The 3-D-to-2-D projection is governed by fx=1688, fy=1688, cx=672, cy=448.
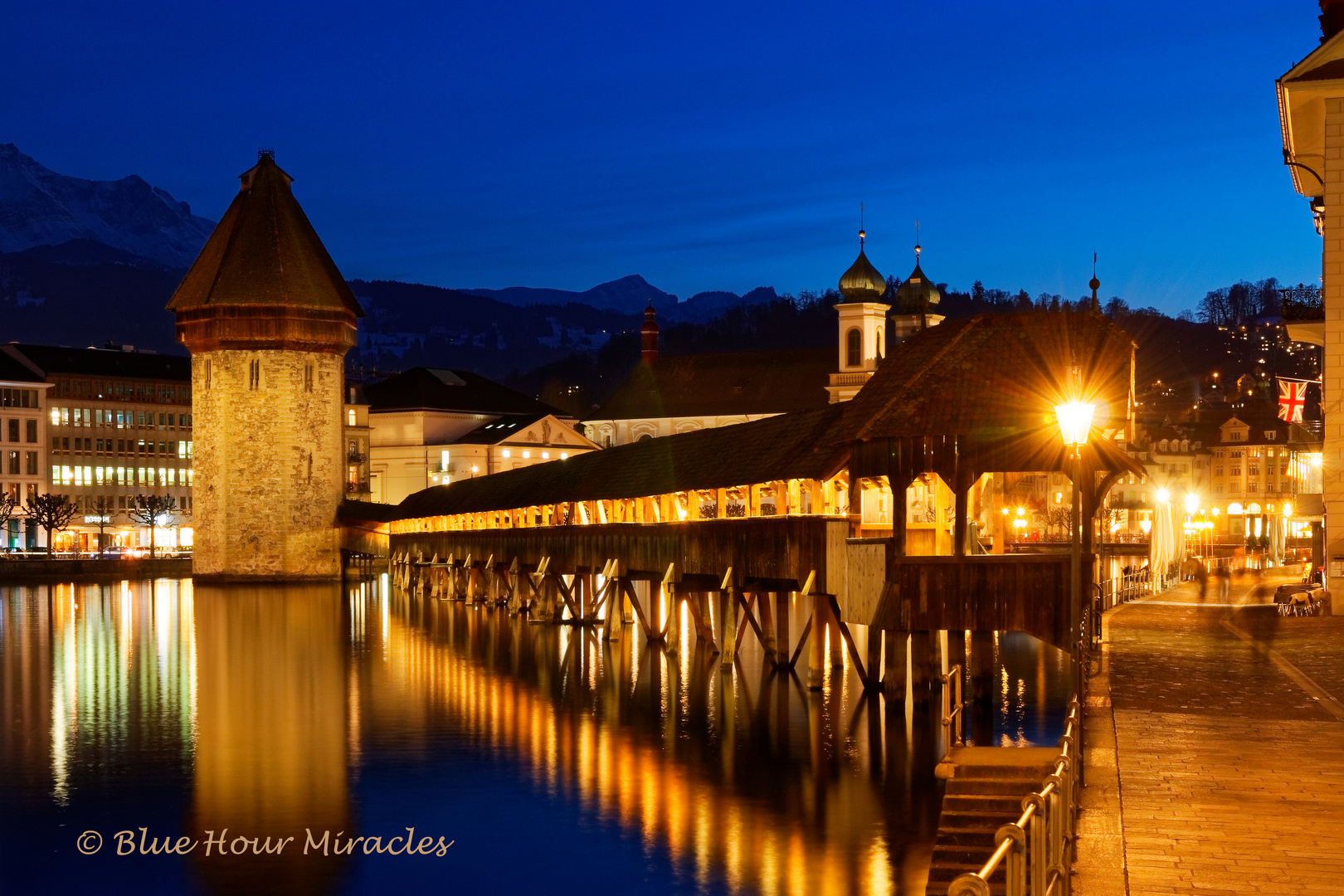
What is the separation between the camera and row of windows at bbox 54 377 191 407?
3605 inches

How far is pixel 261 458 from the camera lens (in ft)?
213

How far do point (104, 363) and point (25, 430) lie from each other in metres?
7.09

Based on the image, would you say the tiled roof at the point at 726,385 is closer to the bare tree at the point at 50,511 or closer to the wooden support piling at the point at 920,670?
the bare tree at the point at 50,511

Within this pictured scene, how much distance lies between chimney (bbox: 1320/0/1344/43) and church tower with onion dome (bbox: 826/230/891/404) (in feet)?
200

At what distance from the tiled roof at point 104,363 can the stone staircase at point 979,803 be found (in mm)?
85557

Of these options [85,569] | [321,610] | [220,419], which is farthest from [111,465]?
[321,610]

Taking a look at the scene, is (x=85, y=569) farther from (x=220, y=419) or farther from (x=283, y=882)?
(x=283, y=882)

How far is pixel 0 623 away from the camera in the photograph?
46812 mm

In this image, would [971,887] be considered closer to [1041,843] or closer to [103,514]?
[1041,843]

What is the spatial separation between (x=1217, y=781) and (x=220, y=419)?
189 ft

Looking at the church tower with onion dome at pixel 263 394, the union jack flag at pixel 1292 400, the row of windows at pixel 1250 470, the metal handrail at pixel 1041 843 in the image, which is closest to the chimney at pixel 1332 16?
the union jack flag at pixel 1292 400

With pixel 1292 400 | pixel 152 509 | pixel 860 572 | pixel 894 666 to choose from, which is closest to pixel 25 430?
pixel 152 509

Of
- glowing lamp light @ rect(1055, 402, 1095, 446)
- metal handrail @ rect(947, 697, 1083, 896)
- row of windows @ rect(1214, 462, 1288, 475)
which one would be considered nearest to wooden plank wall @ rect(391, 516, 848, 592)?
glowing lamp light @ rect(1055, 402, 1095, 446)

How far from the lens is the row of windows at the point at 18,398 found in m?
88.2
